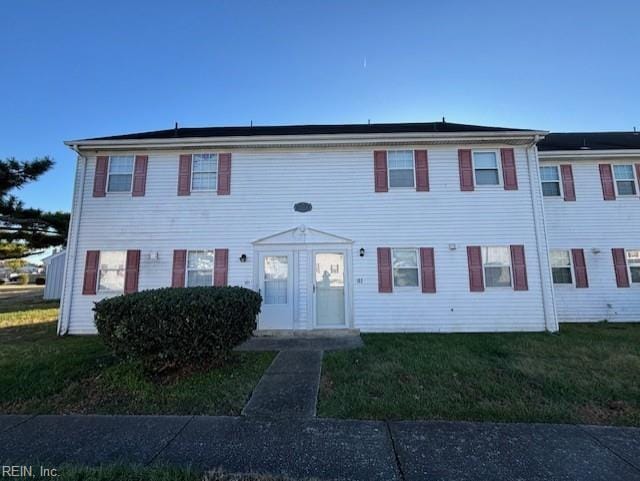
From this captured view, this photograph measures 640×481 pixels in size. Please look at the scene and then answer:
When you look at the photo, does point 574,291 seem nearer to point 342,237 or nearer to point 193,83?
point 342,237

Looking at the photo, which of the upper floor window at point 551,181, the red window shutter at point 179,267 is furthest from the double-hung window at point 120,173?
the upper floor window at point 551,181

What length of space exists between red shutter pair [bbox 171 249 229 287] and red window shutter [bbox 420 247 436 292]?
5.84m

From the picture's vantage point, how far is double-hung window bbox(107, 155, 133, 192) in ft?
29.1

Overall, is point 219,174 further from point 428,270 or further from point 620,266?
point 620,266

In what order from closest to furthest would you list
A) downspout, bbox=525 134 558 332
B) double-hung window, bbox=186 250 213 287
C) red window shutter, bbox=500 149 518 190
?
1. downspout, bbox=525 134 558 332
2. double-hung window, bbox=186 250 213 287
3. red window shutter, bbox=500 149 518 190

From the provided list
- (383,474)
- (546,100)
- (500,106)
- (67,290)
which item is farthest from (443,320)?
(67,290)

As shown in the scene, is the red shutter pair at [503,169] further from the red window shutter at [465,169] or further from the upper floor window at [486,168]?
the upper floor window at [486,168]

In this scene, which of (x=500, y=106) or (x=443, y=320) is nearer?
(x=443, y=320)

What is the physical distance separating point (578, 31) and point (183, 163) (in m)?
13.3

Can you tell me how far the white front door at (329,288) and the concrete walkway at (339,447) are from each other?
4.84 m

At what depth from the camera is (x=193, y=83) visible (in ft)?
35.0

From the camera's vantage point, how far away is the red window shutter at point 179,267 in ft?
27.5

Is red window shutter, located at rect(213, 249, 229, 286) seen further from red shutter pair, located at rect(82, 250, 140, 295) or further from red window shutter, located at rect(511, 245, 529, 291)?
red window shutter, located at rect(511, 245, 529, 291)

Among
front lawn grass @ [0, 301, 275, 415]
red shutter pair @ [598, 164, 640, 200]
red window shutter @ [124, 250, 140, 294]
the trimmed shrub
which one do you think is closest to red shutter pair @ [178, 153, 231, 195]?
red window shutter @ [124, 250, 140, 294]
